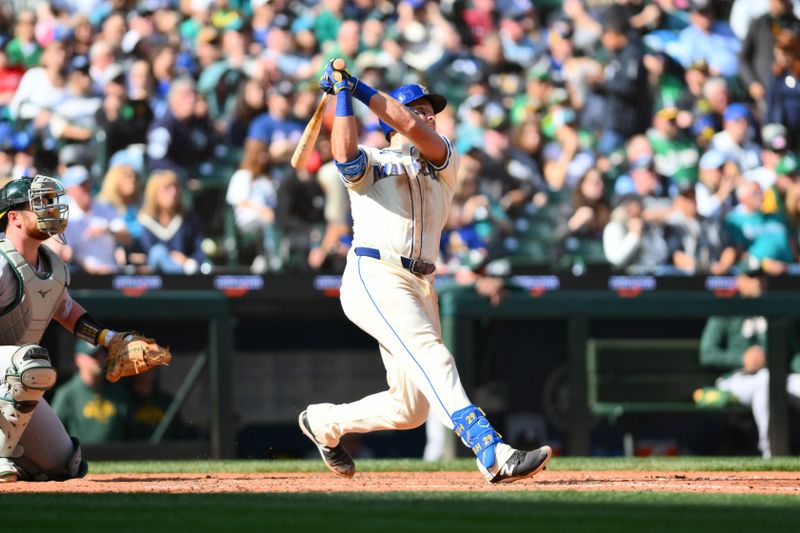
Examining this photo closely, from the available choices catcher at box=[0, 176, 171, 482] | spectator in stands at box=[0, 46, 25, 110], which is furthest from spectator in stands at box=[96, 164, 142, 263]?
catcher at box=[0, 176, 171, 482]

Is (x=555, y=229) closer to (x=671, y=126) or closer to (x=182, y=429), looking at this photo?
(x=671, y=126)

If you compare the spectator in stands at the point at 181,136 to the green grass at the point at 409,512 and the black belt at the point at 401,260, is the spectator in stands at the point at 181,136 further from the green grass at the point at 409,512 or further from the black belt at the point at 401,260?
the green grass at the point at 409,512

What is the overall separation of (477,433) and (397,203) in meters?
1.11

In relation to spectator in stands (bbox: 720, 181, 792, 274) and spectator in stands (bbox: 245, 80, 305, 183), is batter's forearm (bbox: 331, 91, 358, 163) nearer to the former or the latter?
spectator in stands (bbox: 245, 80, 305, 183)

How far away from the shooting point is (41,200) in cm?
660

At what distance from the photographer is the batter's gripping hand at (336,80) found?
6.20 m

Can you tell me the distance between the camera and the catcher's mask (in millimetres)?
6582

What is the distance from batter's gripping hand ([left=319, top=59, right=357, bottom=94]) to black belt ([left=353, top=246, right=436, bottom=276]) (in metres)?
0.73

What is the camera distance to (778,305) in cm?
1074

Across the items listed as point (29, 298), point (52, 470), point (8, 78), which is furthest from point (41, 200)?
point (8, 78)

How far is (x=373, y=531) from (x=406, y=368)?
184 cm

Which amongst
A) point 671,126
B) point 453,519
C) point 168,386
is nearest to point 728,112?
point 671,126

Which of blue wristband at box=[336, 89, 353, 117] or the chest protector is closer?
blue wristband at box=[336, 89, 353, 117]

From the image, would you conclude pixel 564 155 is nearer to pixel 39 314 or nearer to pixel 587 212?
pixel 587 212
